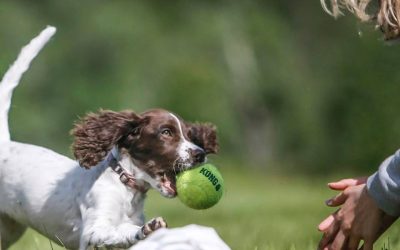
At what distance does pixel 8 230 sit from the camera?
6.20 metres

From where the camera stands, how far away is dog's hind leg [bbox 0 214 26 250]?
6172 mm

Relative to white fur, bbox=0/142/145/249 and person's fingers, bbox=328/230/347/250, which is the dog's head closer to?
white fur, bbox=0/142/145/249

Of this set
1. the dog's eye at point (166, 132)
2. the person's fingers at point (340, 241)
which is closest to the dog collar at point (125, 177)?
the dog's eye at point (166, 132)

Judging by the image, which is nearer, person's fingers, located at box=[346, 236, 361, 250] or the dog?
person's fingers, located at box=[346, 236, 361, 250]

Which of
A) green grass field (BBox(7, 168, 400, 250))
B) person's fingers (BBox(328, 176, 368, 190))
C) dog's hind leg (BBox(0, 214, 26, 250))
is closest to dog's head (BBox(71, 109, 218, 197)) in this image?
green grass field (BBox(7, 168, 400, 250))

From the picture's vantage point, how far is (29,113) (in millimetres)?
22047

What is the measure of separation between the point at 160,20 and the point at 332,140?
1027 centimetres

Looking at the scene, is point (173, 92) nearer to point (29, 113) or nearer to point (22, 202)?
point (29, 113)

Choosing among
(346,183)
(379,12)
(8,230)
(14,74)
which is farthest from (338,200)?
(14,74)

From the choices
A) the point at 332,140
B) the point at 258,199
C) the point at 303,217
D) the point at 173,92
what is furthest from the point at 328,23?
the point at 303,217

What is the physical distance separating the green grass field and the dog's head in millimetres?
493

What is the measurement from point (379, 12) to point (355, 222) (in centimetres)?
71

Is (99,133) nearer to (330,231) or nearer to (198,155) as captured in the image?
(198,155)

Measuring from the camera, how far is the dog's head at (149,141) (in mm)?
5477
